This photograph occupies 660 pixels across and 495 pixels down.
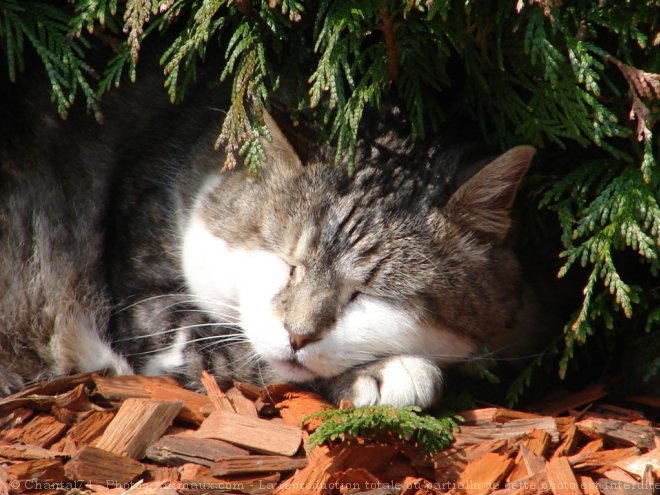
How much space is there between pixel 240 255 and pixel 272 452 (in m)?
0.63

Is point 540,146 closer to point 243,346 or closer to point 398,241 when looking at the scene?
point 398,241

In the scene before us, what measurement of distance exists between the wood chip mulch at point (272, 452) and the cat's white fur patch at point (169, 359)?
0.19m

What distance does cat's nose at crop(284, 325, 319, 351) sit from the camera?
7.24 feet

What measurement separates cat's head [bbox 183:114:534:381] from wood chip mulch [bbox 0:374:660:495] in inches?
9.6

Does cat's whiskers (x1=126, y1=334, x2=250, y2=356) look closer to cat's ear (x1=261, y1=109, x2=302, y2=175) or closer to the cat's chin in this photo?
the cat's chin

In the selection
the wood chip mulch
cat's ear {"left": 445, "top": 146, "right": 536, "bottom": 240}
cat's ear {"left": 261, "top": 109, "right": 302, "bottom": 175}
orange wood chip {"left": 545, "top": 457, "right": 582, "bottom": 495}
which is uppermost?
cat's ear {"left": 261, "top": 109, "right": 302, "bottom": 175}

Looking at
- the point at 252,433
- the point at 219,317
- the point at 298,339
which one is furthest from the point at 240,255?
the point at 252,433

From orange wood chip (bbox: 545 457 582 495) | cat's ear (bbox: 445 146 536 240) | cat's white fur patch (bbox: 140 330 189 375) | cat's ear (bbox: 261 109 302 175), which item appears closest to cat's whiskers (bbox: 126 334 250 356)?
cat's white fur patch (bbox: 140 330 189 375)

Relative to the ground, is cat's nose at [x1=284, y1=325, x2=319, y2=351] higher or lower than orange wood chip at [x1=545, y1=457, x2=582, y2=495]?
higher

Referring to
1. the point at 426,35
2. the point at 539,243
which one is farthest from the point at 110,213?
the point at 539,243

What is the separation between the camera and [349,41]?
2311 mm

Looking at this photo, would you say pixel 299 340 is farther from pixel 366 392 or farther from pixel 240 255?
pixel 240 255

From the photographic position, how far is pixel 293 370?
7.61 ft

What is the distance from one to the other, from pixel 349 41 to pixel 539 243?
0.95 metres
